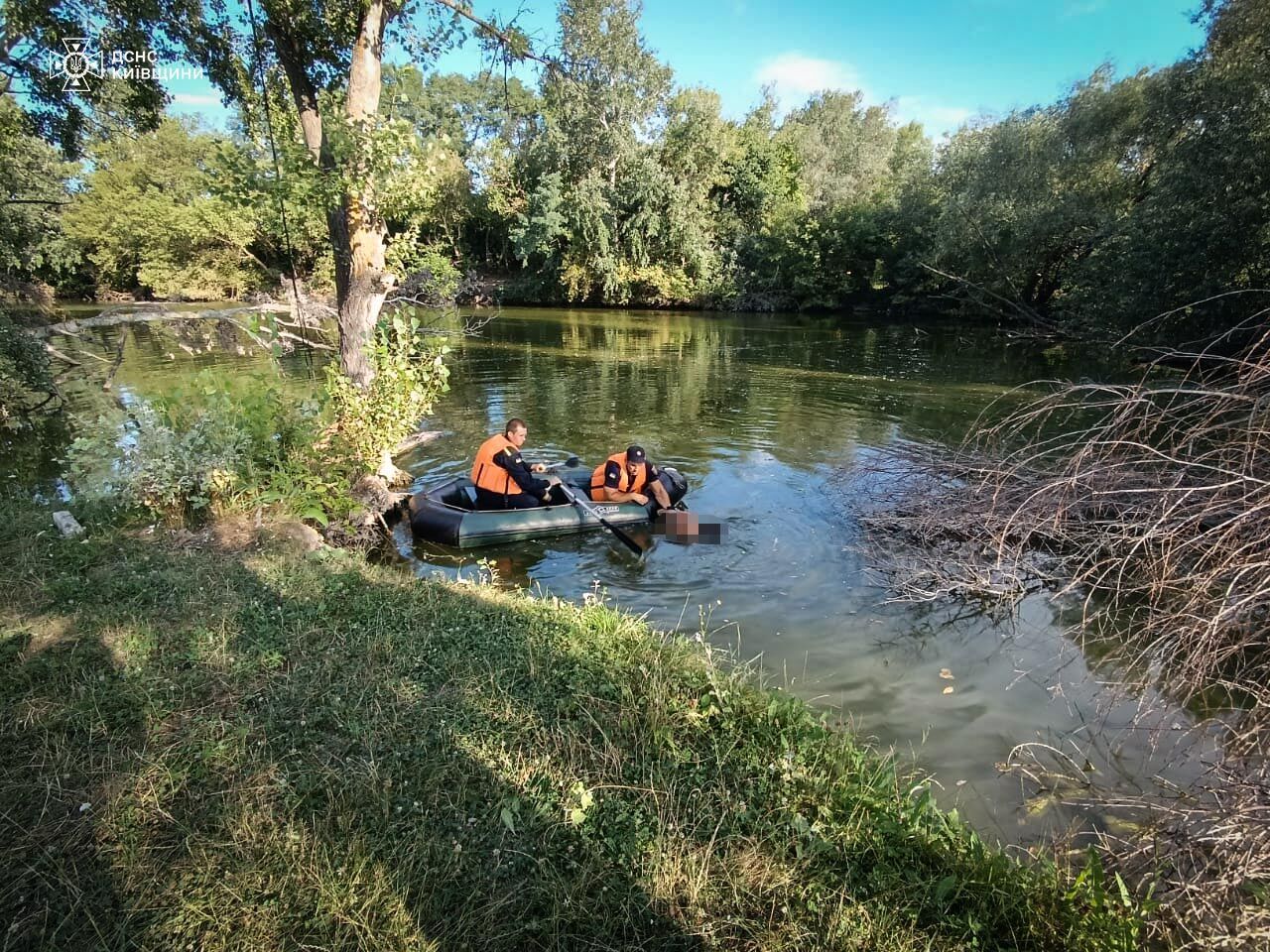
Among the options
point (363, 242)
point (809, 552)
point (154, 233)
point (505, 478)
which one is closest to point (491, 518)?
point (505, 478)

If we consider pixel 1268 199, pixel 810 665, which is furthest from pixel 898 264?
pixel 810 665

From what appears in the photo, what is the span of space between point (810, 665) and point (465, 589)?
2.86 metres

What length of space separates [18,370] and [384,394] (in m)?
6.56

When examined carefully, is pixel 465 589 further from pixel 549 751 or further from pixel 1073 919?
pixel 1073 919

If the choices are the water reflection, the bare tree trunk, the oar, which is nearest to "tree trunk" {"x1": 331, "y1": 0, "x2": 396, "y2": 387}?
the bare tree trunk

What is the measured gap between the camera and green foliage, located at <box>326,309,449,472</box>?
741 centimetres

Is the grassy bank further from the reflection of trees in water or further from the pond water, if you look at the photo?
the reflection of trees in water

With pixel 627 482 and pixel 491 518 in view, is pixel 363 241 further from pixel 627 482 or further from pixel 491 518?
pixel 627 482

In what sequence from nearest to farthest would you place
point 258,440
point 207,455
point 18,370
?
point 207,455 → point 258,440 → point 18,370

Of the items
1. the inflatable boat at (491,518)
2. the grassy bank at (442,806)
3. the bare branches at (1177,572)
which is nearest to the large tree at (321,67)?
the inflatable boat at (491,518)

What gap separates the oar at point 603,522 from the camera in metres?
7.12

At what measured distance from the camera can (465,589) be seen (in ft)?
16.8

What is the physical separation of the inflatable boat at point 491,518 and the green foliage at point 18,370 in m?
6.61

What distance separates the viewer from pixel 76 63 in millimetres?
7543
